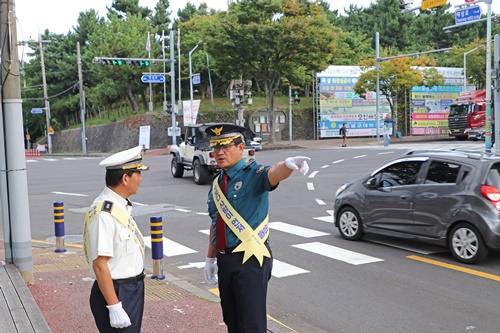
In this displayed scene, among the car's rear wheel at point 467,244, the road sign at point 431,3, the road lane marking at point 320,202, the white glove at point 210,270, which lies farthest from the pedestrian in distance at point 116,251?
the road sign at point 431,3

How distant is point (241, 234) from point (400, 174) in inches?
235

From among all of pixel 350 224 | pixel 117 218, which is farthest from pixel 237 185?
pixel 350 224

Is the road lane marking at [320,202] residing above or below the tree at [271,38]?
below

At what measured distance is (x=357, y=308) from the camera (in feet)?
21.3

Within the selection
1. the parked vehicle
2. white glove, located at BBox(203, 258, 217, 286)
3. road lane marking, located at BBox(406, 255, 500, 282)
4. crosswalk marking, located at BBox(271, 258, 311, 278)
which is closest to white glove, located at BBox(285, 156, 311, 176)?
white glove, located at BBox(203, 258, 217, 286)

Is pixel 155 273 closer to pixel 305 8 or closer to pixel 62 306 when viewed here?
pixel 62 306

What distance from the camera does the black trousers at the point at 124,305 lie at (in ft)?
11.8

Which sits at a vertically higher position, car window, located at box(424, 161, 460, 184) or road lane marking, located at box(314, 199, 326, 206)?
car window, located at box(424, 161, 460, 184)

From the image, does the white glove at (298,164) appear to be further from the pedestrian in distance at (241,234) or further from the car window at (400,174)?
the car window at (400,174)

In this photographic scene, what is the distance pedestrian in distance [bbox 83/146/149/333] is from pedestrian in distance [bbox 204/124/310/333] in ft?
2.10

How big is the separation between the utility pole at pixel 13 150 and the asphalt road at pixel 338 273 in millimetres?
2228

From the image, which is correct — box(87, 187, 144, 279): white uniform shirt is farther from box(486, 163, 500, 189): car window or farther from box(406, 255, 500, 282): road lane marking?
box(486, 163, 500, 189): car window

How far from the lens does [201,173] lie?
19.3 m

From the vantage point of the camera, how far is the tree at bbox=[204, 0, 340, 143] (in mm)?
38531
